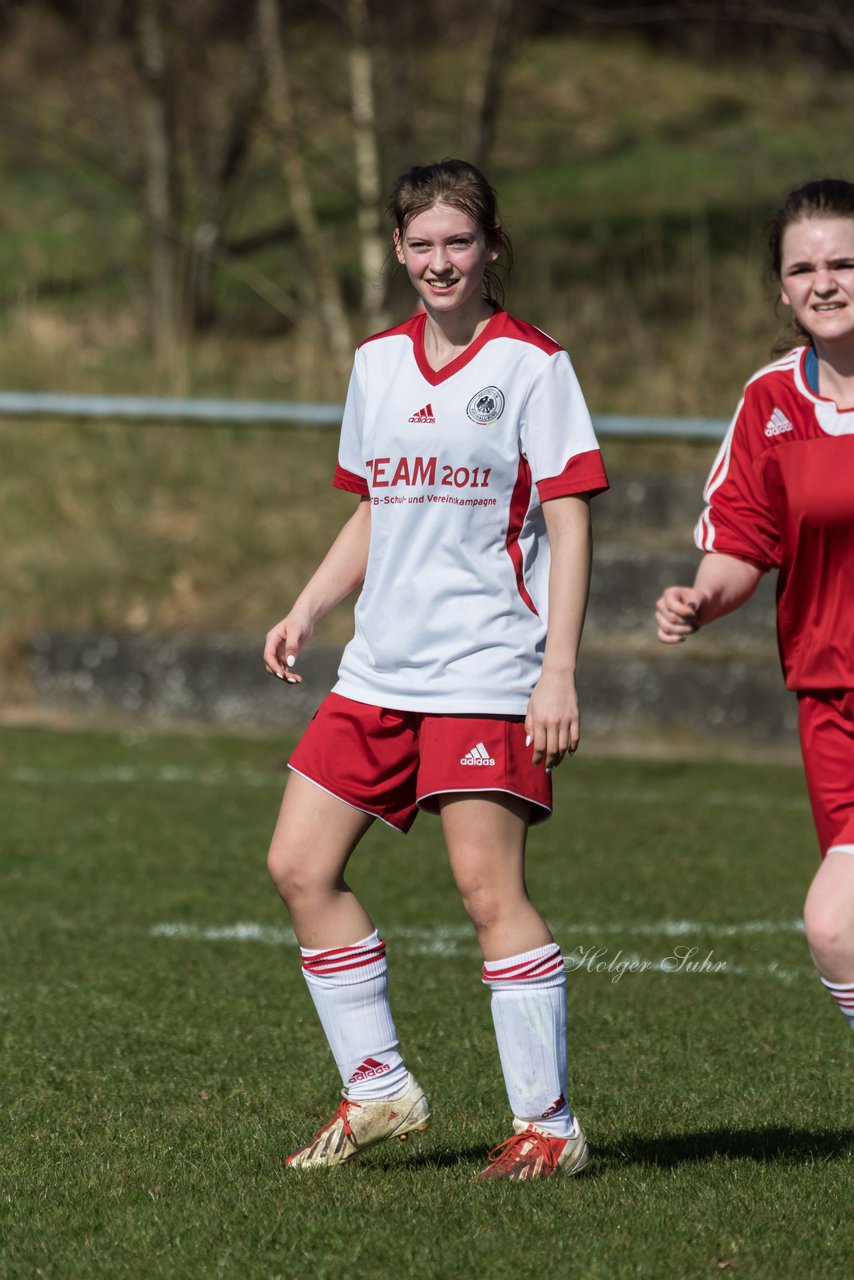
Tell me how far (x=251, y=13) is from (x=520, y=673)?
41.1 ft

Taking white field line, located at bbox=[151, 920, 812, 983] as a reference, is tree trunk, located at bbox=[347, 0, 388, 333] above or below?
above

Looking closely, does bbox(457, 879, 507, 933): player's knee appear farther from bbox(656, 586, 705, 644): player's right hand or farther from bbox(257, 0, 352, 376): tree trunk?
bbox(257, 0, 352, 376): tree trunk

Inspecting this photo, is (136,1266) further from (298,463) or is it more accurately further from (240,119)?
(240,119)

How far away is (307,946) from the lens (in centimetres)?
368

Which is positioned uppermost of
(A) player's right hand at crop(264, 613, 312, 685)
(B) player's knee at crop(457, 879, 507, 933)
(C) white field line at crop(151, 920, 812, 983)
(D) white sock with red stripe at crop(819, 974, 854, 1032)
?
(A) player's right hand at crop(264, 613, 312, 685)

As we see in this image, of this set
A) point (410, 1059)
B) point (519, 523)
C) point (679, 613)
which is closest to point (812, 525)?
point (679, 613)

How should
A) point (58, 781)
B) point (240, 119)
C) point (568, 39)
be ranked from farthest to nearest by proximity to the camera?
point (568, 39)
point (240, 119)
point (58, 781)

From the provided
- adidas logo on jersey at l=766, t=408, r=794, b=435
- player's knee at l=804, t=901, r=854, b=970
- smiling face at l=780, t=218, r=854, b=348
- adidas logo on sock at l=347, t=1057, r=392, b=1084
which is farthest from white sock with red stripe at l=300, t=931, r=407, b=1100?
smiling face at l=780, t=218, r=854, b=348

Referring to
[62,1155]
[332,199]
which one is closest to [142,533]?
[332,199]

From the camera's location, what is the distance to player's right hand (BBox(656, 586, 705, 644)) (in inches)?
129

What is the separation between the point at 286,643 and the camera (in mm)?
3777

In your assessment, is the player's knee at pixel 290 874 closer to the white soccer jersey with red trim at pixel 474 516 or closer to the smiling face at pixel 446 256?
the white soccer jersey with red trim at pixel 474 516

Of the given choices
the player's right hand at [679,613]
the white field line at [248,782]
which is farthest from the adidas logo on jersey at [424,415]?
the white field line at [248,782]

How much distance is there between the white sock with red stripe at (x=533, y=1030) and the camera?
3502 millimetres
